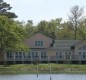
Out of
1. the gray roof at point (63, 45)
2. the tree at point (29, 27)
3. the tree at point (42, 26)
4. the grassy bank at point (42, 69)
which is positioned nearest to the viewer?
the grassy bank at point (42, 69)

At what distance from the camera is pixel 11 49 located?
8225cm

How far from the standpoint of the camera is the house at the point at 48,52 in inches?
3735

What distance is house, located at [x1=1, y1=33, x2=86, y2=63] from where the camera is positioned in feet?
311

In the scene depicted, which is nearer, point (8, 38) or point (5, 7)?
point (8, 38)

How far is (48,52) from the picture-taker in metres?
101

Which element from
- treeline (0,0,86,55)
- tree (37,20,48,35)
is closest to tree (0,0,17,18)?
treeline (0,0,86,55)

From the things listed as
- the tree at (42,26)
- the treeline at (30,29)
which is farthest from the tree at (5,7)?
the tree at (42,26)

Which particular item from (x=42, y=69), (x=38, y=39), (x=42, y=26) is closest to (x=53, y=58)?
(x=38, y=39)

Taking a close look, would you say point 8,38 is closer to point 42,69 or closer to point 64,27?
point 42,69

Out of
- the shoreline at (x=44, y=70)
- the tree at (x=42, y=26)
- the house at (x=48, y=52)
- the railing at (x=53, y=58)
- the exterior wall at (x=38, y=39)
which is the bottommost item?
the shoreline at (x=44, y=70)

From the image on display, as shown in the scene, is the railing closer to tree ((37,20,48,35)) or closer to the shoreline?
the shoreline

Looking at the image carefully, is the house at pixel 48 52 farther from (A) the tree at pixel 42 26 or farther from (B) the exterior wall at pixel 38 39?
(A) the tree at pixel 42 26

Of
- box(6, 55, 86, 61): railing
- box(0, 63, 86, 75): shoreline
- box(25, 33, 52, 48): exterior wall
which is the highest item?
box(25, 33, 52, 48): exterior wall

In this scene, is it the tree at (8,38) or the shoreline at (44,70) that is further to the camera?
the tree at (8,38)
